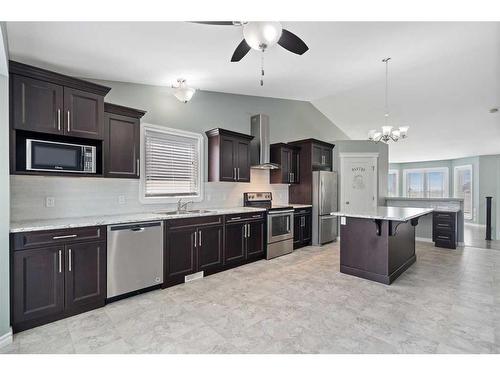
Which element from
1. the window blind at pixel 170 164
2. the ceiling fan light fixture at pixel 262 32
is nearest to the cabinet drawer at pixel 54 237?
the window blind at pixel 170 164

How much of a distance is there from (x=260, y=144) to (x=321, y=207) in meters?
1.99

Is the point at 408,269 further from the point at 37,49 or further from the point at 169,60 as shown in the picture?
the point at 37,49

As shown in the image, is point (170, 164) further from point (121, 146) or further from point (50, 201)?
point (50, 201)

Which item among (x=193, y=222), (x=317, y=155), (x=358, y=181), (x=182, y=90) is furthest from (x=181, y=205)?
(x=358, y=181)

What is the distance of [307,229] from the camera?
538cm

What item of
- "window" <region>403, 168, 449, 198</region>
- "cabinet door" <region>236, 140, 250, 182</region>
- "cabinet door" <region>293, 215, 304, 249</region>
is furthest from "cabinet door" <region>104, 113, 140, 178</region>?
"window" <region>403, 168, 449, 198</region>

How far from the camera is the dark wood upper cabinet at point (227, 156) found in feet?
13.4

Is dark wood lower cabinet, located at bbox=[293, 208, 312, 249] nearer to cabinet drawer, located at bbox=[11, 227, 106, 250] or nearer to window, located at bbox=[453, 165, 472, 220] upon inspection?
cabinet drawer, located at bbox=[11, 227, 106, 250]

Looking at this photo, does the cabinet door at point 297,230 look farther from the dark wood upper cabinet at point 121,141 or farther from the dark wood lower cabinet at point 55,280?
the dark wood lower cabinet at point 55,280

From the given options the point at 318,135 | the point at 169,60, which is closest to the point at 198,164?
the point at 169,60

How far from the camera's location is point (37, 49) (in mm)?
2355

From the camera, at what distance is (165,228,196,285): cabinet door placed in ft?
10.1

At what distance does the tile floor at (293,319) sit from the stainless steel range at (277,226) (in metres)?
0.88

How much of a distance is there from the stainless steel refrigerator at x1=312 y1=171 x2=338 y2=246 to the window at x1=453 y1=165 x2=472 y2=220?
737cm
